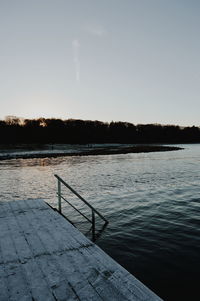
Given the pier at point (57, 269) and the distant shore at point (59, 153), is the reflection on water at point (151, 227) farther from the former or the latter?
the distant shore at point (59, 153)


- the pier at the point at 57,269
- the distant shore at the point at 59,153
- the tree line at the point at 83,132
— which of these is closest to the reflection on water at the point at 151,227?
the pier at the point at 57,269

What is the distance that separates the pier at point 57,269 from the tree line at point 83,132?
113768 millimetres

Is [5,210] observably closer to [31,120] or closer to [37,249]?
[37,249]

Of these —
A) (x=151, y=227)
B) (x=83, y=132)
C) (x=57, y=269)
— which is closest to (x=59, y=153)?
(x=151, y=227)

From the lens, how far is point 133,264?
8.52 m

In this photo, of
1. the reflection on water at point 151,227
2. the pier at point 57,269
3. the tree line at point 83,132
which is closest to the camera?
the pier at point 57,269

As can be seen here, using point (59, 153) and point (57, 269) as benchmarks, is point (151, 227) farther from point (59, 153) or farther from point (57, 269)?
point (59, 153)

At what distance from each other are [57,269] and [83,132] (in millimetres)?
149087

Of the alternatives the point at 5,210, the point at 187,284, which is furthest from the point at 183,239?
the point at 5,210

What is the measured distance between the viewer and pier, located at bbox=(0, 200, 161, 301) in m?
4.44

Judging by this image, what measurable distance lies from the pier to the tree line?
373 feet

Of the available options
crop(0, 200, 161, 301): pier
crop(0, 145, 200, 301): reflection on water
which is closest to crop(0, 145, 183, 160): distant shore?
crop(0, 145, 200, 301): reflection on water

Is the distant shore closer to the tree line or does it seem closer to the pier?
the tree line

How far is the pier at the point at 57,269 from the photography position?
14.6 ft
